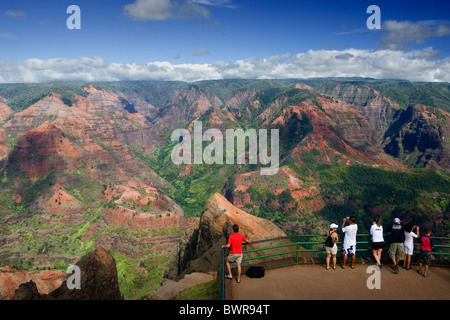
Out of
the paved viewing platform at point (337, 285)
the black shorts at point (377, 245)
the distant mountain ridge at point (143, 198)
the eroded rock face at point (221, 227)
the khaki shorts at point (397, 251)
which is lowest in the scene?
the distant mountain ridge at point (143, 198)

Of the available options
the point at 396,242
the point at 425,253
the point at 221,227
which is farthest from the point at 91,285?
the point at 425,253

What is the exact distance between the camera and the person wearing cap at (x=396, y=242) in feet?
55.2

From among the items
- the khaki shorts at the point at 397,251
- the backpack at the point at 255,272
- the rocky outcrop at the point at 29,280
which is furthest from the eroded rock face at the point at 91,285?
the khaki shorts at the point at 397,251

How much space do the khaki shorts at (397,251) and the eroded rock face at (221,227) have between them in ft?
55.5

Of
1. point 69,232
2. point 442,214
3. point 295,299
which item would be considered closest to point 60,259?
point 69,232

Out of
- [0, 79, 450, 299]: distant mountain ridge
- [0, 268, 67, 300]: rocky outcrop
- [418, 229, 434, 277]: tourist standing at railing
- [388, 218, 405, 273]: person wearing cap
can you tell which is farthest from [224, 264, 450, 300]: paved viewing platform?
[0, 79, 450, 299]: distant mountain ridge

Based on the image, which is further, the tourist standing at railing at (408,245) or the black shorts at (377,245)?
the black shorts at (377,245)

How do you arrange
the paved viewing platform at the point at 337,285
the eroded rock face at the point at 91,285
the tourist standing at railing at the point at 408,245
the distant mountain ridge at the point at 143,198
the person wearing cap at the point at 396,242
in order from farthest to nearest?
the distant mountain ridge at the point at 143,198
the eroded rock face at the point at 91,285
the person wearing cap at the point at 396,242
the tourist standing at railing at the point at 408,245
the paved viewing platform at the point at 337,285

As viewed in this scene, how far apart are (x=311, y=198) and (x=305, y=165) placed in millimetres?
25814

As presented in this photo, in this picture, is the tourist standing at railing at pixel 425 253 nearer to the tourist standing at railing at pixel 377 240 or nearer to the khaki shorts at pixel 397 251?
the khaki shorts at pixel 397 251

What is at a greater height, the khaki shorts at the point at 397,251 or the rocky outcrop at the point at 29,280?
the khaki shorts at the point at 397,251

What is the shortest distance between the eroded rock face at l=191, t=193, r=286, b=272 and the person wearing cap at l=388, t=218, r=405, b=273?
16832 mm

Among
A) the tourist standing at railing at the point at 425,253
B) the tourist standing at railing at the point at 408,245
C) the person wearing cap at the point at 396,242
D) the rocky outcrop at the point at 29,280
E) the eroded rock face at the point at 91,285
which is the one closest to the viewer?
the tourist standing at railing at the point at 425,253

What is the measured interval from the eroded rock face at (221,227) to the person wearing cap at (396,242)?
1683 centimetres
